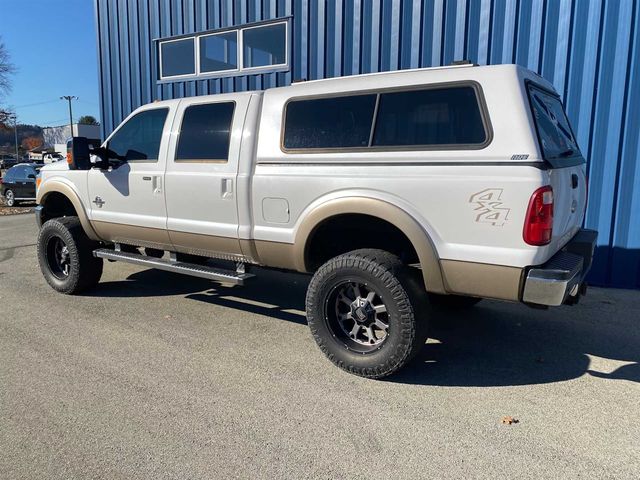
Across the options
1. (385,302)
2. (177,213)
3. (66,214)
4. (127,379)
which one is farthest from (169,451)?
(66,214)

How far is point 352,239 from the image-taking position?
447cm

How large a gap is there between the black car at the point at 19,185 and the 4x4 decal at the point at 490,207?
1770 centimetres

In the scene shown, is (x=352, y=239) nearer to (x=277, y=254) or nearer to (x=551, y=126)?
(x=277, y=254)

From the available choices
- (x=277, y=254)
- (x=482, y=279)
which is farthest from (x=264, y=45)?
(x=482, y=279)

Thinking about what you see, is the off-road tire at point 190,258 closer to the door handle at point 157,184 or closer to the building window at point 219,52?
the door handle at point 157,184

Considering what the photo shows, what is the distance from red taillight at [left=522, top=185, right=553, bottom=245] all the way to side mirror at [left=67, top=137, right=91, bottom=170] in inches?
171

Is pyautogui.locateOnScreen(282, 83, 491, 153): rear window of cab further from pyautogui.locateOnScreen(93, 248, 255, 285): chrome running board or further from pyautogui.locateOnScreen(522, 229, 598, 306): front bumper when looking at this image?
pyautogui.locateOnScreen(93, 248, 255, 285): chrome running board

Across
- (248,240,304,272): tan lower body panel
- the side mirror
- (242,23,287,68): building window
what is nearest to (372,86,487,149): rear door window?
(248,240,304,272): tan lower body panel

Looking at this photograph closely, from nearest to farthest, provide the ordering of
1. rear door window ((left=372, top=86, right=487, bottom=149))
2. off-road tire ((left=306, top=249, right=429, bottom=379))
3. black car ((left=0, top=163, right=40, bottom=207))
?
rear door window ((left=372, top=86, right=487, bottom=149)) → off-road tire ((left=306, top=249, right=429, bottom=379)) → black car ((left=0, top=163, right=40, bottom=207))

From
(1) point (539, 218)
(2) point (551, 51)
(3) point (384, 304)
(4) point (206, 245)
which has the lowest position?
(3) point (384, 304)

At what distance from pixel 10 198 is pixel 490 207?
18.7 m

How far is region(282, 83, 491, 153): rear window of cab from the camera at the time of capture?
3357 millimetres

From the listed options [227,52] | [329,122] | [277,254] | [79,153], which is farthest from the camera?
[227,52]

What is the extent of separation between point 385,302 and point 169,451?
66.3 inches
